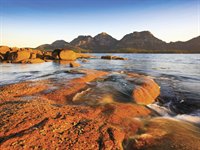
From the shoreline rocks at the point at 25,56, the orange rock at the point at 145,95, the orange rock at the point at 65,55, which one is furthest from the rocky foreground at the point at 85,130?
the orange rock at the point at 65,55

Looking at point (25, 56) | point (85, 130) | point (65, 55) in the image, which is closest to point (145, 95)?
point (85, 130)

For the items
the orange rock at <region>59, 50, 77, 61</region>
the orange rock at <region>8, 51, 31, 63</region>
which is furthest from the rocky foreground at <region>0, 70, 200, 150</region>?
the orange rock at <region>59, 50, 77, 61</region>

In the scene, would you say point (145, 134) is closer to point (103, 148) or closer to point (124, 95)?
point (103, 148)

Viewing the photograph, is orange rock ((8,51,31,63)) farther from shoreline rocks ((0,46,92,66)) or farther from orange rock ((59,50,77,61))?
orange rock ((59,50,77,61))

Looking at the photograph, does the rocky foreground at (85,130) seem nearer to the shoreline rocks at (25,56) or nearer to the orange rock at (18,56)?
the shoreline rocks at (25,56)

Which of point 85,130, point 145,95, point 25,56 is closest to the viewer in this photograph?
point 85,130

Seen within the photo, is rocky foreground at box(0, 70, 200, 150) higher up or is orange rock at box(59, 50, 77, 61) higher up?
orange rock at box(59, 50, 77, 61)

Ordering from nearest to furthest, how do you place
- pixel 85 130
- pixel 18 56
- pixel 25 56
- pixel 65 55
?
pixel 85 130
pixel 18 56
pixel 25 56
pixel 65 55

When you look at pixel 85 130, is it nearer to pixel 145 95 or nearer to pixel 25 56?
pixel 145 95

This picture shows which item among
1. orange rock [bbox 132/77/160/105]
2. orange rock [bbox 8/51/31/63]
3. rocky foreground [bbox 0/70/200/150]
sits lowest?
orange rock [bbox 132/77/160/105]

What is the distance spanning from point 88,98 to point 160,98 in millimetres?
6493

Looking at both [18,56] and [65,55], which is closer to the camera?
[18,56]

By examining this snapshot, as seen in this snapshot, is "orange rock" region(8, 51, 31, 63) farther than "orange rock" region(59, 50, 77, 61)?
No

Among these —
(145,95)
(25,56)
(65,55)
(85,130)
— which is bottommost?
(145,95)
